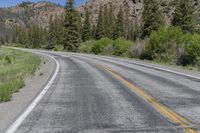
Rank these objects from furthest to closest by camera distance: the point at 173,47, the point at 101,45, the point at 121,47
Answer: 1. the point at 101,45
2. the point at 121,47
3. the point at 173,47

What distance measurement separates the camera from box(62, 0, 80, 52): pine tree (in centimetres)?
7462

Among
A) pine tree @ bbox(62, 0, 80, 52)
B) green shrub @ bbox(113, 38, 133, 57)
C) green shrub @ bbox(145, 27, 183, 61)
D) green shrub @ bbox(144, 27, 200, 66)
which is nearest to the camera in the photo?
green shrub @ bbox(144, 27, 200, 66)

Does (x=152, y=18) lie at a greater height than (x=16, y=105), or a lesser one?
greater

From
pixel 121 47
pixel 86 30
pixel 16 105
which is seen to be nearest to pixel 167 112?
pixel 16 105

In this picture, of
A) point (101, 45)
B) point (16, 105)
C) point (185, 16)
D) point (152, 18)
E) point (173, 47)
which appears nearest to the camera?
point (16, 105)

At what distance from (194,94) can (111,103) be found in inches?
125

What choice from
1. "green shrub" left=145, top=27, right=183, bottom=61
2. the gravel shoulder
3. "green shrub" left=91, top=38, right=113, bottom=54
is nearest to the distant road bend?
the gravel shoulder

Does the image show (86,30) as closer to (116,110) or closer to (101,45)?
(101,45)

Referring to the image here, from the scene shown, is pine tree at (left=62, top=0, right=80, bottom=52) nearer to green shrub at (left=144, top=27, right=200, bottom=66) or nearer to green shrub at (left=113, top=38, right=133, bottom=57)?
green shrub at (left=113, top=38, right=133, bottom=57)

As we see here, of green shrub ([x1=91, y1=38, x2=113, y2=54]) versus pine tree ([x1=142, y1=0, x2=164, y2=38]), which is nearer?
green shrub ([x1=91, y1=38, x2=113, y2=54])

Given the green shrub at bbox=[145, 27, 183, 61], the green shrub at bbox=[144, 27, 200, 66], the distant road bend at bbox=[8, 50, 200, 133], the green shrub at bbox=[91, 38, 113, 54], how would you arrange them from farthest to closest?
the green shrub at bbox=[91, 38, 113, 54], the green shrub at bbox=[145, 27, 183, 61], the green shrub at bbox=[144, 27, 200, 66], the distant road bend at bbox=[8, 50, 200, 133]

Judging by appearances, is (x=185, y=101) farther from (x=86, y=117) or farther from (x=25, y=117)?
(x=25, y=117)

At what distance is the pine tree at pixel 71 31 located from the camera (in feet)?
245

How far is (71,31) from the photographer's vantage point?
7525cm
